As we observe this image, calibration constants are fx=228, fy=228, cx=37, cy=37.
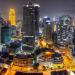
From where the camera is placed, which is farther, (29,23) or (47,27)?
(47,27)

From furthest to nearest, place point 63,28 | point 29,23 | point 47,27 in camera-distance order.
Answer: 1. point 47,27
2. point 63,28
3. point 29,23

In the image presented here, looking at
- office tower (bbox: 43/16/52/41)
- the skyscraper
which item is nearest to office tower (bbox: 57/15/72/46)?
office tower (bbox: 43/16/52/41)

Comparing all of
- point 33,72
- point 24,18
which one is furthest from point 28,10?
point 33,72

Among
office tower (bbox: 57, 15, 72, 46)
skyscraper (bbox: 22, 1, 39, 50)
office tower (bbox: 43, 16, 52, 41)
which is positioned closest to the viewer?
skyscraper (bbox: 22, 1, 39, 50)

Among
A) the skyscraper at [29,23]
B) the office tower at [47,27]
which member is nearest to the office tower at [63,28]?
the office tower at [47,27]

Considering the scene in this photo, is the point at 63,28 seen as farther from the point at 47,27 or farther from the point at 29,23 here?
the point at 29,23

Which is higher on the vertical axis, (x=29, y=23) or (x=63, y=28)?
(x=29, y=23)

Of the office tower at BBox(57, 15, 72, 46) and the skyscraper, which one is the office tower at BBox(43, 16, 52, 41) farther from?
the skyscraper

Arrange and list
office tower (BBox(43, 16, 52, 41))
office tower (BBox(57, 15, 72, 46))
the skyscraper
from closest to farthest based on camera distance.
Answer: the skyscraper
office tower (BBox(57, 15, 72, 46))
office tower (BBox(43, 16, 52, 41))

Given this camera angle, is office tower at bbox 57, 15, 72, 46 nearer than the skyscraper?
No

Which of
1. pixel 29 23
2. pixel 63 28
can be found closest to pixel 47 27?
pixel 63 28

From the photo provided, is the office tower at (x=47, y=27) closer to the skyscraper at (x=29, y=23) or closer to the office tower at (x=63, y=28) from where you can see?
the office tower at (x=63, y=28)
